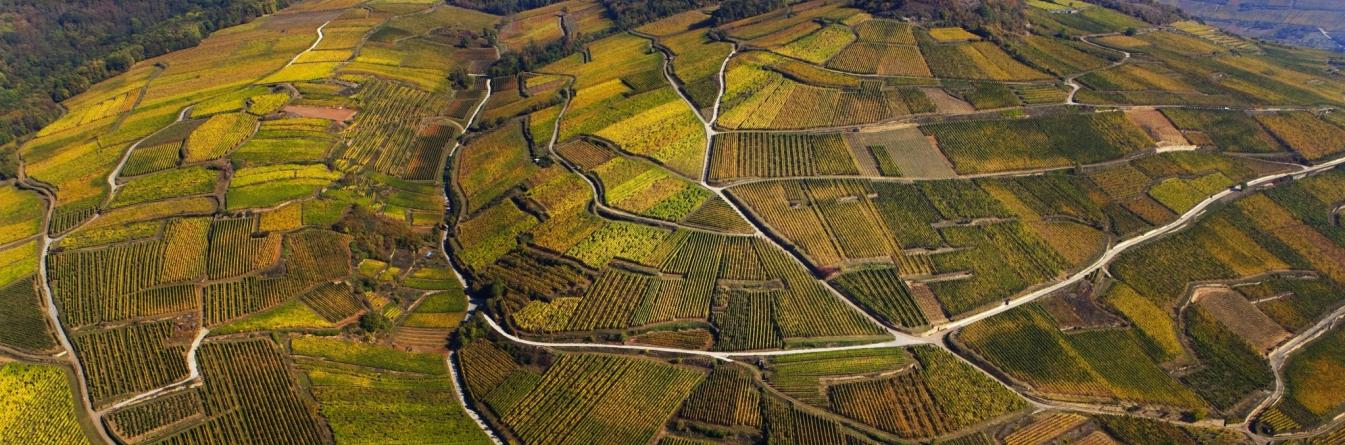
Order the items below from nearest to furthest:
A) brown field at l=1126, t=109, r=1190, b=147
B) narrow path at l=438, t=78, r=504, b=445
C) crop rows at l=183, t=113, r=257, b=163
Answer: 1. narrow path at l=438, t=78, r=504, b=445
2. crop rows at l=183, t=113, r=257, b=163
3. brown field at l=1126, t=109, r=1190, b=147

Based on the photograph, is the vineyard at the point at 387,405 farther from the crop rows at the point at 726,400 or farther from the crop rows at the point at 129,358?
the crop rows at the point at 726,400

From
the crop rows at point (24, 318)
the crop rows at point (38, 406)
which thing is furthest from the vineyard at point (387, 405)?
the crop rows at point (24, 318)

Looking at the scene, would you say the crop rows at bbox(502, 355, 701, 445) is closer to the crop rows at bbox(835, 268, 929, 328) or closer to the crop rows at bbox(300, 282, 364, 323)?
the crop rows at bbox(835, 268, 929, 328)

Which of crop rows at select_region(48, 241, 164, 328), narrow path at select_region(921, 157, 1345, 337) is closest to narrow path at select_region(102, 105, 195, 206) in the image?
crop rows at select_region(48, 241, 164, 328)

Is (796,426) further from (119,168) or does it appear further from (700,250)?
(119,168)

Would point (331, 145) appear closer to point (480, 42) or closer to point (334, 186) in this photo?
point (334, 186)
